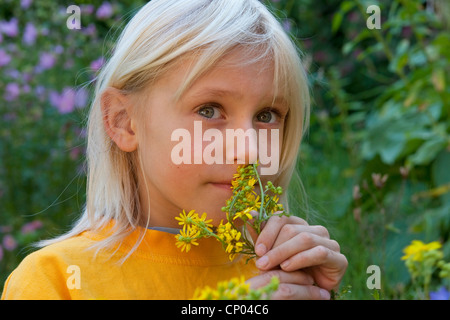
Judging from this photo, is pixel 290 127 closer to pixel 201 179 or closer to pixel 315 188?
pixel 201 179

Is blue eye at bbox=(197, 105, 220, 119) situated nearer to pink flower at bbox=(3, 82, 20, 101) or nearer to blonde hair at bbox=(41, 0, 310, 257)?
blonde hair at bbox=(41, 0, 310, 257)

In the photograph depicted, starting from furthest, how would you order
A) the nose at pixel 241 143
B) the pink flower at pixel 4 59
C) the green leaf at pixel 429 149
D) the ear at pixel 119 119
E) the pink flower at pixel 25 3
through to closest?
1. the pink flower at pixel 25 3
2. the pink flower at pixel 4 59
3. the green leaf at pixel 429 149
4. the ear at pixel 119 119
5. the nose at pixel 241 143

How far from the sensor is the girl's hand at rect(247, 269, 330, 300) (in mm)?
851

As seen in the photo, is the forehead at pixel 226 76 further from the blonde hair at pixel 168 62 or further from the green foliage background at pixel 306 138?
the green foliage background at pixel 306 138

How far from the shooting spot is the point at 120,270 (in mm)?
1074

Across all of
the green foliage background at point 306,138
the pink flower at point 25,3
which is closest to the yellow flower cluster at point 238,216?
the green foliage background at point 306,138

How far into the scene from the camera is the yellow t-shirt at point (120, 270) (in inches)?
40.2

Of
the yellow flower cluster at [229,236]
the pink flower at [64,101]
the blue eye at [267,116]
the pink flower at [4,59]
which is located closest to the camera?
the yellow flower cluster at [229,236]

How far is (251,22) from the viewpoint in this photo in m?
1.14

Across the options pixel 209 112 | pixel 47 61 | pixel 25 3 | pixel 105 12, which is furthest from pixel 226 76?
pixel 25 3

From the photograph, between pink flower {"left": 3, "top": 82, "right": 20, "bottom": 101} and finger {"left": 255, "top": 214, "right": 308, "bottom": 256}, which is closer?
finger {"left": 255, "top": 214, "right": 308, "bottom": 256}

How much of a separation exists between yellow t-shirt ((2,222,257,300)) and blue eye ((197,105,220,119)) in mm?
255

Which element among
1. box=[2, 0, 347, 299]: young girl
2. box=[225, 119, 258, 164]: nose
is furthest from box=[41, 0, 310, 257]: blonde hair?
box=[225, 119, 258, 164]: nose
